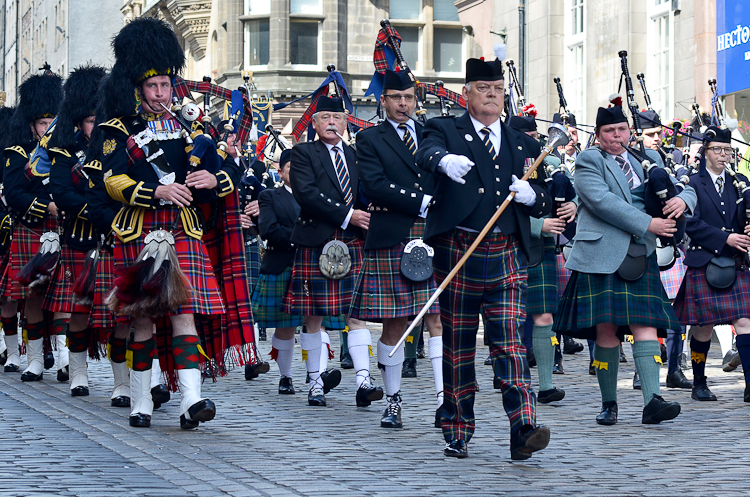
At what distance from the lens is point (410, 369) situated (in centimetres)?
1012

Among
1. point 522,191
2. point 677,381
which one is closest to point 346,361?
point 677,381

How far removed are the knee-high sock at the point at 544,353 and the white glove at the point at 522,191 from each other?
263 centimetres

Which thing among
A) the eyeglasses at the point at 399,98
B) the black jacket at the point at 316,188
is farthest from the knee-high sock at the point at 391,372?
the eyeglasses at the point at 399,98

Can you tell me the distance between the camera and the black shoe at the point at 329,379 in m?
8.55

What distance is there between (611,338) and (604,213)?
750 millimetres

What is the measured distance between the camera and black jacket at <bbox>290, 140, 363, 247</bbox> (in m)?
8.01

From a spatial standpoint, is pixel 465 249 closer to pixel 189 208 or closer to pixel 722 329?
pixel 189 208

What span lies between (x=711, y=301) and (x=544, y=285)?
45.6 inches

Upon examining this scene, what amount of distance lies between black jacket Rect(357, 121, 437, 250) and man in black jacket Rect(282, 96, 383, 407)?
0.58 m

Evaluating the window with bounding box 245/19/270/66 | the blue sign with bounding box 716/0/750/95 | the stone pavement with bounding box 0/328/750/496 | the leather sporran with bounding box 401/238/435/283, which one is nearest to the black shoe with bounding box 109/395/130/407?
the stone pavement with bounding box 0/328/750/496

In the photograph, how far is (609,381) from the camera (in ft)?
24.3

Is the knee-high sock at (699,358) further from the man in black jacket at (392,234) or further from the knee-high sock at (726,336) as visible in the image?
the knee-high sock at (726,336)

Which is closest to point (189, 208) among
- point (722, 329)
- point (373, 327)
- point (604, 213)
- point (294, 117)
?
point (604, 213)

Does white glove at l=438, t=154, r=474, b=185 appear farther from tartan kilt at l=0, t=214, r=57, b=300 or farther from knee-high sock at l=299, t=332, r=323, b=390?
tartan kilt at l=0, t=214, r=57, b=300
